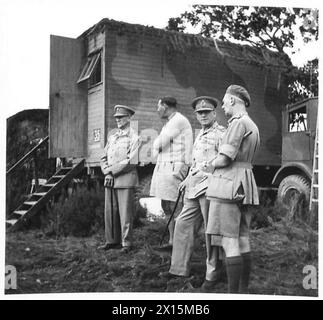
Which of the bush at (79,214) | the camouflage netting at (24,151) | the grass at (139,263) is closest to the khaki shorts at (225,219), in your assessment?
the grass at (139,263)

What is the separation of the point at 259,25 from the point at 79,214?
2.94 metres

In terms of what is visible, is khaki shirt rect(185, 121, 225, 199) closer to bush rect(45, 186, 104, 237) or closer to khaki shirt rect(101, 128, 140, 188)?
khaki shirt rect(101, 128, 140, 188)

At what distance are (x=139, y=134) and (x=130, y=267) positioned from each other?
4.74 ft

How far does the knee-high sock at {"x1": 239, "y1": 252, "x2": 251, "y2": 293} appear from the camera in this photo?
4.75 metres

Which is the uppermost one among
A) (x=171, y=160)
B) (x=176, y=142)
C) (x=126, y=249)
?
(x=176, y=142)

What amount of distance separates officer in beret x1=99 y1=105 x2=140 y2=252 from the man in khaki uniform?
11.3 inches

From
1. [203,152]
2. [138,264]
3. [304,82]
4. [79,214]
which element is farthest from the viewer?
[304,82]

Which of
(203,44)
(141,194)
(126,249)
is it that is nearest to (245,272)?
(126,249)

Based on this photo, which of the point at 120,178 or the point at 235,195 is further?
the point at 120,178

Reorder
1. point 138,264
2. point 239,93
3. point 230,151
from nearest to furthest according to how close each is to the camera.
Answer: point 230,151 → point 239,93 → point 138,264

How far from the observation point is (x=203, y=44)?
559cm

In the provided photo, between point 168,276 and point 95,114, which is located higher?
point 95,114

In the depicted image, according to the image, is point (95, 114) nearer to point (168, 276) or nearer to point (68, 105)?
point (68, 105)
